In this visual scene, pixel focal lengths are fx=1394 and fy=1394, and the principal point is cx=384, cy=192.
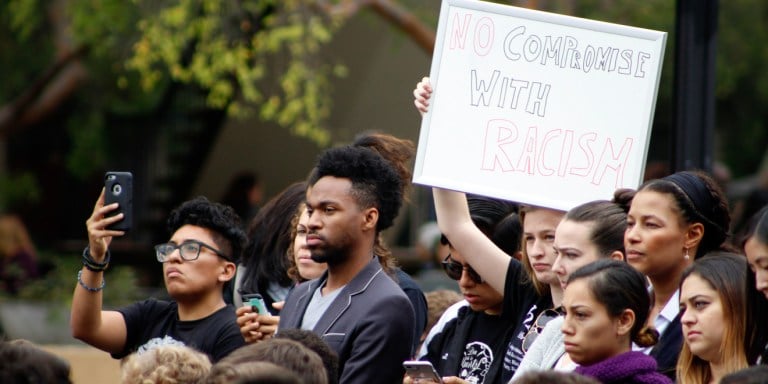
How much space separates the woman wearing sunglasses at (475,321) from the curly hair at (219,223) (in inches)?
36.6

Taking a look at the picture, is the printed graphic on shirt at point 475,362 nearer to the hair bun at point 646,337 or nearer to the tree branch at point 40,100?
the hair bun at point 646,337

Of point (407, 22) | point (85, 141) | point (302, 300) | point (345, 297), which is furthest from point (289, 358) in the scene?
point (85, 141)

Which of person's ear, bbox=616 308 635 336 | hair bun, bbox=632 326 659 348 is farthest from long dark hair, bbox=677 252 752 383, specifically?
person's ear, bbox=616 308 635 336

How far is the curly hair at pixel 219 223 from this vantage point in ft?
20.0

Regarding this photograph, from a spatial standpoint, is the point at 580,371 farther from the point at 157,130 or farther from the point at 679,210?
the point at 157,130

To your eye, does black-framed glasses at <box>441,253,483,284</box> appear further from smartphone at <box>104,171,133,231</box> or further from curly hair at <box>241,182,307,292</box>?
smartphone at <box>104,171,133,231</box>

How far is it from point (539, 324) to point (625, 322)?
2.29 ft

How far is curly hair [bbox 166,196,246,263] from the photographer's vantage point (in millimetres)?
6098

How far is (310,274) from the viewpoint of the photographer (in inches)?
238

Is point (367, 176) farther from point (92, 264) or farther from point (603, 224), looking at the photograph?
point (92, 264)

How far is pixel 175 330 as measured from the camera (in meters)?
5.93

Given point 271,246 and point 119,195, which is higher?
point 119,195

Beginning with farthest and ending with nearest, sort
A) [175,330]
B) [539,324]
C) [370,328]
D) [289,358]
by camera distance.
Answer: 1. [175,330]
2. [539,324]
3. [370,328]
4. [289,358]

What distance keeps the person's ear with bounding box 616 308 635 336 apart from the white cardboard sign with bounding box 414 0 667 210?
988 millimetres
